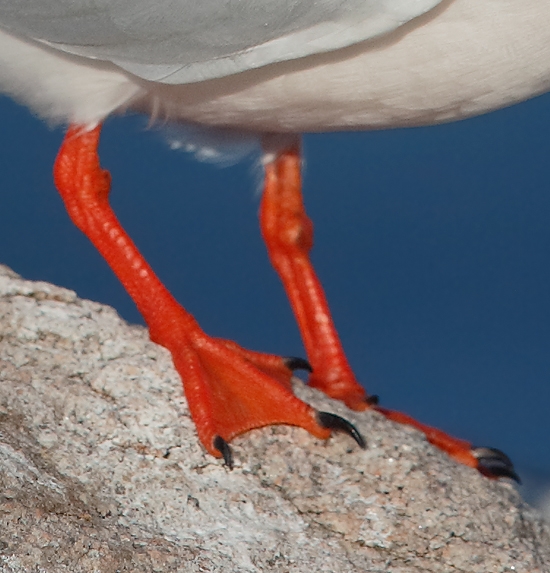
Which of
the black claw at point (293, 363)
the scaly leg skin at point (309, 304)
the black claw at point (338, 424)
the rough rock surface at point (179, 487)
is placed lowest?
the rough rock surface at point (179, 487)

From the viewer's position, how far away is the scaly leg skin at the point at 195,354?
2266mm

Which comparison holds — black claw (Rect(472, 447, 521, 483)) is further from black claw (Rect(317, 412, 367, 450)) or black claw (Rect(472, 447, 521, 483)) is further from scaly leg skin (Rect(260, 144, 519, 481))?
black claw (Rect(317, 412, 367, 450))

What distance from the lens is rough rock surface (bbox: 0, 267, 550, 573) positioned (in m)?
1.88

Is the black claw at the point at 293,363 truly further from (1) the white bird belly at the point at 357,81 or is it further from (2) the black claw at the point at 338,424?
(1) the white bird belly at the point at 357,81

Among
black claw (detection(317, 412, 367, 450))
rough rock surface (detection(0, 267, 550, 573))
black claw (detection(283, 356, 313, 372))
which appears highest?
black claw (detection(283, 356, 313, 372))

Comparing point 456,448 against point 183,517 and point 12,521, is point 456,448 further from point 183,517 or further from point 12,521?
point 12,521

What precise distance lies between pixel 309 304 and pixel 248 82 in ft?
2.69

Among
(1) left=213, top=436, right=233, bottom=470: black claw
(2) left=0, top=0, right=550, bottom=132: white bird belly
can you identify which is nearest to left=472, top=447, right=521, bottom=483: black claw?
(1) left=213, top=436, right=233, bottom=470: black claw

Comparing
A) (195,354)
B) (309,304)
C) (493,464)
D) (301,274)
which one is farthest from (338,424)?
(301,274)

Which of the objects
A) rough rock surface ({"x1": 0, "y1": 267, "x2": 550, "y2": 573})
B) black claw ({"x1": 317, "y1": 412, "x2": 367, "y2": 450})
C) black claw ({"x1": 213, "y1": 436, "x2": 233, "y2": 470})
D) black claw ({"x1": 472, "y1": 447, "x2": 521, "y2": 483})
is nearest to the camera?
rough rock surface ({"x1": 0, "y1": 267, "x2": 550, "y2": 573})

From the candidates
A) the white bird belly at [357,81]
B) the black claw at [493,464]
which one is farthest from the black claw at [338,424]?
the white bird belly at [357,81]

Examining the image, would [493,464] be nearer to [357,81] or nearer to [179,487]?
[179,487]

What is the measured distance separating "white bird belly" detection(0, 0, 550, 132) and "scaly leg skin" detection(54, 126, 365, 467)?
17 centimetres

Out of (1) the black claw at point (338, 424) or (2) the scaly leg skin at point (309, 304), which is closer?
(1) the black claw at point (338, 424)
